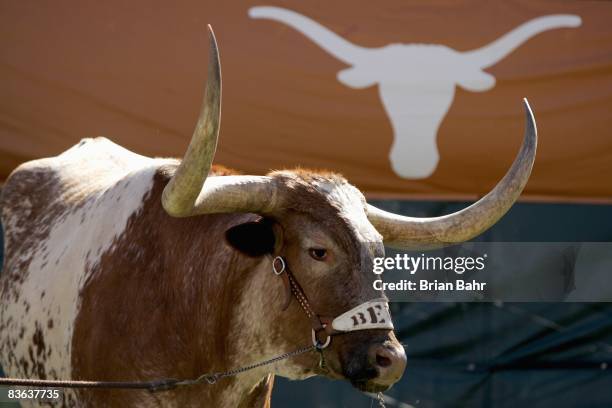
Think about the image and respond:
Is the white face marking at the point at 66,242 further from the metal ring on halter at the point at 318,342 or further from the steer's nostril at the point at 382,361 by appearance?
the steer's nostril at the point at 382,361

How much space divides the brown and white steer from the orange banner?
6.78 feet

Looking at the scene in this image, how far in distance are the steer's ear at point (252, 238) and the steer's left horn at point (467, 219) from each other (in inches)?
22.8

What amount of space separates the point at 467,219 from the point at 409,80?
2518mm

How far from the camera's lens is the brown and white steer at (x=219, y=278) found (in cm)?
410

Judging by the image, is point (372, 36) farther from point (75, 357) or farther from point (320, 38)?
point (75, 357)

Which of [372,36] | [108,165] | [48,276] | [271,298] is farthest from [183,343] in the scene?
[372,36]

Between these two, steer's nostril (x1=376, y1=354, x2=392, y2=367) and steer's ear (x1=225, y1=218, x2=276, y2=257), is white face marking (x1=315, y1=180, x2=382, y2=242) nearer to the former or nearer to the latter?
steer's ear (x1=225, y1=218, x2=276, y2=257)

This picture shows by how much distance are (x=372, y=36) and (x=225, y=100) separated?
111 centimetres

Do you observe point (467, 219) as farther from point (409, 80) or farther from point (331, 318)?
point (409, 80)

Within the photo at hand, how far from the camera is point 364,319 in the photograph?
401 centimetres
